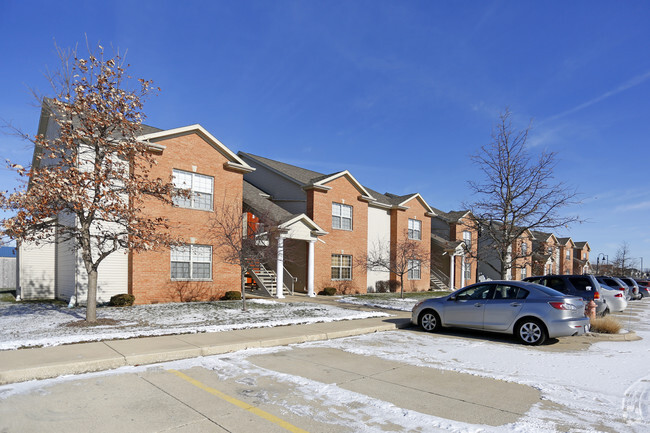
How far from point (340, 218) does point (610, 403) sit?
21.2 m

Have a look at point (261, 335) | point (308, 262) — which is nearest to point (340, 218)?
point (308, 262)

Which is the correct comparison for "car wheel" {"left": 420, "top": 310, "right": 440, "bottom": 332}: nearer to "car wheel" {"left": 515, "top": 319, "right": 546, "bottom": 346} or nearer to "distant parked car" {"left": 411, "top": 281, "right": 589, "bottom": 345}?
"distant parked car" {"left": 411, "top": 281, "right": 589, "bottom": 345}

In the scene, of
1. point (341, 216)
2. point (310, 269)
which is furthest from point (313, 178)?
point (310, 269)

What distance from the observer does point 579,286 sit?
15.7 m

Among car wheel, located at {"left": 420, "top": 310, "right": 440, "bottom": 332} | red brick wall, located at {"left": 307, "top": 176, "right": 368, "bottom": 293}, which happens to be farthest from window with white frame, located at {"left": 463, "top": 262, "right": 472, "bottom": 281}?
car wheel, located at {"left": 420, "top": 310, "right": 440, "bottom": 332}

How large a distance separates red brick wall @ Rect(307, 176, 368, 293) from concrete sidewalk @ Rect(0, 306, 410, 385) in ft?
43.1

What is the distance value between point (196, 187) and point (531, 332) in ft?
45.8

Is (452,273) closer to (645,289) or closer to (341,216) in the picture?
(341,216)

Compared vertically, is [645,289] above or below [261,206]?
below

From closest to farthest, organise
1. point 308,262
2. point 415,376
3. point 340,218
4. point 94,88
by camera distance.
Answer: point 415,376 → point 94,88 → point 308,262 → point 340,218

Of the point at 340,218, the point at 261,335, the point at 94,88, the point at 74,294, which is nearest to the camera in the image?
the point at 261,335

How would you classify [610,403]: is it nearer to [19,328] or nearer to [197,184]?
[19,328]

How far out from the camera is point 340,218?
1062 inches

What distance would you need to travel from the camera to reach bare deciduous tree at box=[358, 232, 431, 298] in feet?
92.0
